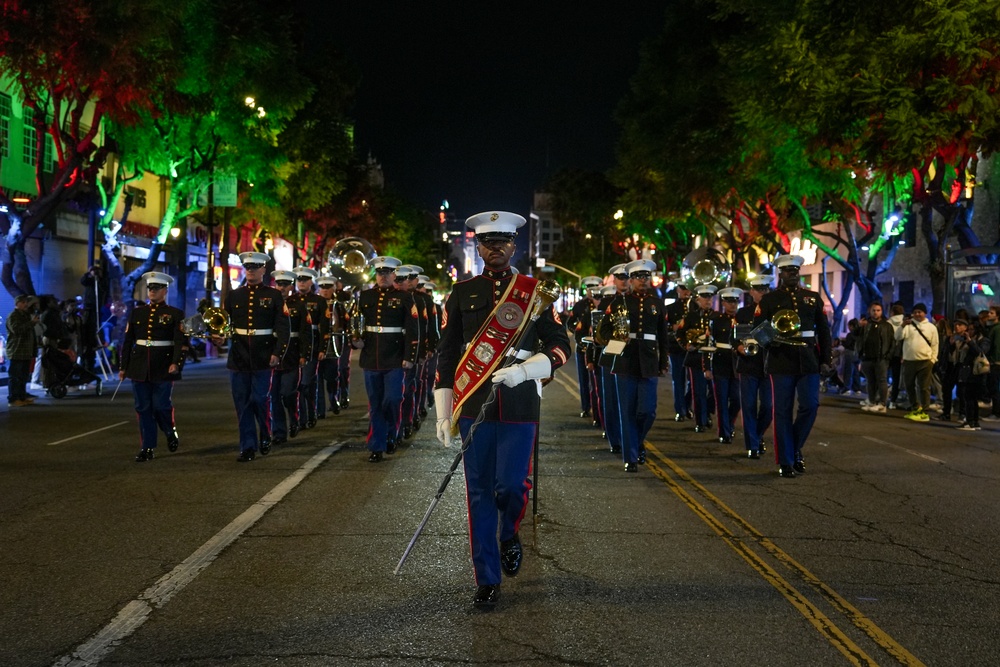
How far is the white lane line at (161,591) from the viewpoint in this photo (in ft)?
15.8

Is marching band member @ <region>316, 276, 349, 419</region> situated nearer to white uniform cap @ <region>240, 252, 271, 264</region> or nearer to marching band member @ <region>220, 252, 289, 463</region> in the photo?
marching band member @ <region>220, 252, 289, 463</region>

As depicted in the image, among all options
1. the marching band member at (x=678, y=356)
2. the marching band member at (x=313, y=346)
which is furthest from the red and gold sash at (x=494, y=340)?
the marching band member at (x=678, y=356)

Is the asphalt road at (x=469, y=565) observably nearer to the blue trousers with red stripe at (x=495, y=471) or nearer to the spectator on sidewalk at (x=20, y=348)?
the blue trousers with red stripe at (x=495, y=471)

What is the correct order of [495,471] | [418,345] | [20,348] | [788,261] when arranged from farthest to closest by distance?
1. [20,348]
2. [418,345]
3. [788,261]
4. [495,471]

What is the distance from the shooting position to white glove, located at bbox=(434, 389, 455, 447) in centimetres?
604

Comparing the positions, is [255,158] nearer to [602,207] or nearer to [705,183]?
[705,183]

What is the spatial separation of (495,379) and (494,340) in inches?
13.8

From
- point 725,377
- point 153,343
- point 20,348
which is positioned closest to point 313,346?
point 153,343

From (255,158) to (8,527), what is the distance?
980 inches

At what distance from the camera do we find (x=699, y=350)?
14297 millimetres

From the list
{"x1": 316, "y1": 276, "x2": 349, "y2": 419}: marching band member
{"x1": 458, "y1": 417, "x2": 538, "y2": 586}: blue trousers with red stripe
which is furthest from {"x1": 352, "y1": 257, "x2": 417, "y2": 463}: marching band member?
{"x1": 458, "y1": 417, "x2": 538, "y2": 586}: blue trousers with red stripe

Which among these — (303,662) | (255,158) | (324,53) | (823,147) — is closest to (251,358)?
(303,662)

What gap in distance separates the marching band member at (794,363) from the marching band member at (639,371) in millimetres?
1109

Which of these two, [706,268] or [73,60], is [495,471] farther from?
[706,268]
